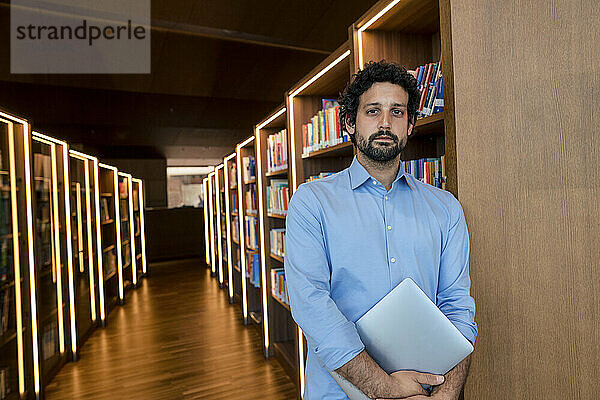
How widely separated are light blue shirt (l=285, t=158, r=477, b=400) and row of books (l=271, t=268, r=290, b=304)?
2125mm

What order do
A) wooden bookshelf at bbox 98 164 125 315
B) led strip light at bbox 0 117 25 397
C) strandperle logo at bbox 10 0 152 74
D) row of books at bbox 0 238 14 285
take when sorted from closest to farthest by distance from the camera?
row of books at bbox 0 238 14 285 → led strip light at bbox 0 117 25 397 → strandperle logo at bbox 10 0 152 74 → wooden bookshelf at bbox 98 164 125 315

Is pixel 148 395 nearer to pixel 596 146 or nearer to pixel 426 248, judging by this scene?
pixel 426 248

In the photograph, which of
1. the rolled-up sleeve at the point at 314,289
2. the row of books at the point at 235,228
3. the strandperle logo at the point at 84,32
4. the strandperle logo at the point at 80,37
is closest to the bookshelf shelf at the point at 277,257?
the row of books at the point at 235,228

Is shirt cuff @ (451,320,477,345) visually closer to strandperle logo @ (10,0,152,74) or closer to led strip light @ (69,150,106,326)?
strandperle logo @ (10,0,152,74)

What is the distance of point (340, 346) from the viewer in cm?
117

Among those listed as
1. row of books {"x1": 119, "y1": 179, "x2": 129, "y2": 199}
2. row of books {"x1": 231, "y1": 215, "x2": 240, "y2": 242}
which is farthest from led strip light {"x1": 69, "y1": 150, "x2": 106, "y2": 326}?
row of books {"x1": 231, "y1": 215, "x2": 240, "y2": 242}

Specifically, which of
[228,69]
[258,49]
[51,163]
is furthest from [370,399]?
[228,69]

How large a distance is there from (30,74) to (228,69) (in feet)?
9.27

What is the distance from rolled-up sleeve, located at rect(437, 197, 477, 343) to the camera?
133cm

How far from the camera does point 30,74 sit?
5801 mm

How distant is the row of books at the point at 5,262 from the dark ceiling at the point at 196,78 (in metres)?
2.74

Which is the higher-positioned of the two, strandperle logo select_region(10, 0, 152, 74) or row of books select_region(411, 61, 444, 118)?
strandperle logo select_region(10, 0, 152, 74)

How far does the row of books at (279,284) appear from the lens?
11.7 feet

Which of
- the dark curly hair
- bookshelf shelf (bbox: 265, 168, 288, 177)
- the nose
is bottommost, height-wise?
the nose
